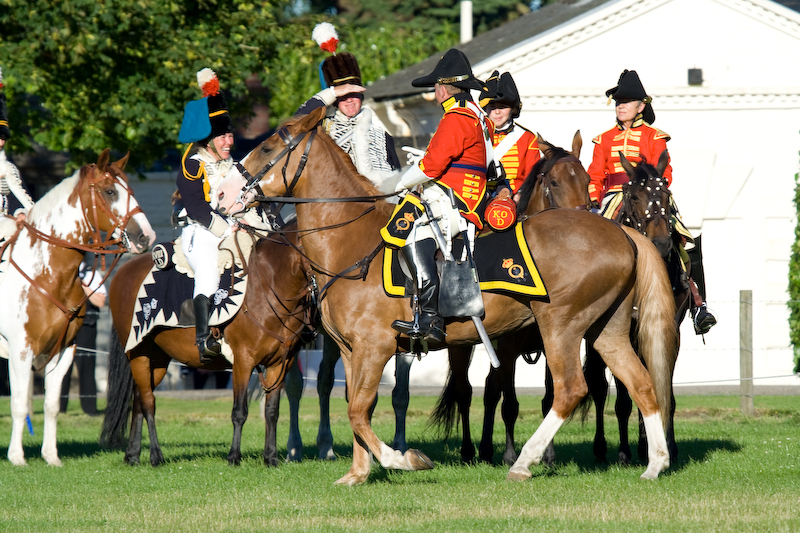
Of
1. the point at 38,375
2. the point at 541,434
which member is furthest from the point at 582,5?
the point at 541,434

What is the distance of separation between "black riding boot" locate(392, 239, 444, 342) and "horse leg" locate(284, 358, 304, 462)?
2683 mm

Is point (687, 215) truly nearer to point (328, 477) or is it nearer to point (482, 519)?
point (328, 477)

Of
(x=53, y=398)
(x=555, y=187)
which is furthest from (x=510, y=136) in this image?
(x=53, y=398)

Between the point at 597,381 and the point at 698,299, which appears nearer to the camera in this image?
the point at 698,299

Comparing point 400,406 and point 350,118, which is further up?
point 350,118

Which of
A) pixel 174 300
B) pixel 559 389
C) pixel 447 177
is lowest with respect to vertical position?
pixel 559 389

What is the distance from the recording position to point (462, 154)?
7590mm

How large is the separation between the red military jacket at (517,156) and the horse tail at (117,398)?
4.17 m

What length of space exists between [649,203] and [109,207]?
4798mm

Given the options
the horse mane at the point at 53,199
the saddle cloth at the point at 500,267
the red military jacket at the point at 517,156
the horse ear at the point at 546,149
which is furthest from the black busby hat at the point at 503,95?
the horse mane at the point at 53,199

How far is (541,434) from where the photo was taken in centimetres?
752

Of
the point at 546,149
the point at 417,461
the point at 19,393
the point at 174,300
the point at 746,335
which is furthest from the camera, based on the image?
the point at 746,335

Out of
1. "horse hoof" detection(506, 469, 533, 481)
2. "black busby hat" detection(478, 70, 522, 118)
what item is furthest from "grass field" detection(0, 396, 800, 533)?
"black busby hat" detection(478, 70, 522, 118)

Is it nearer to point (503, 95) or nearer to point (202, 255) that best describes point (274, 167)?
point (202, 255)
